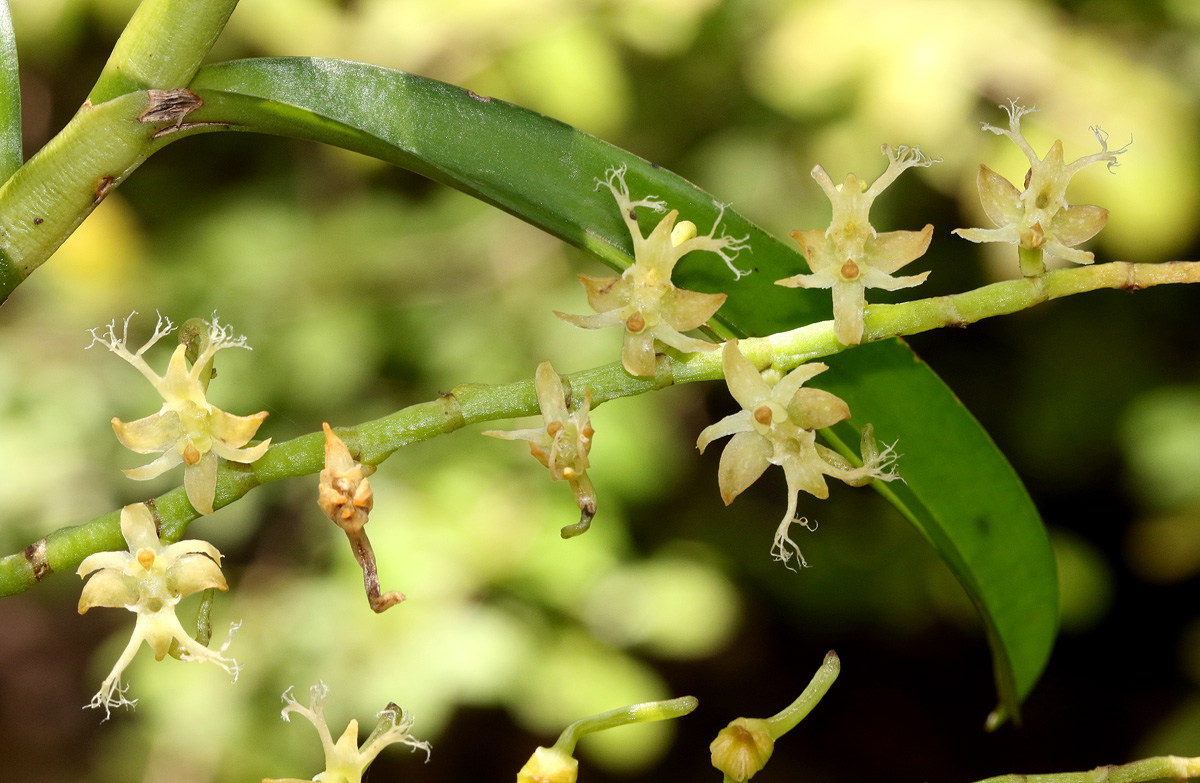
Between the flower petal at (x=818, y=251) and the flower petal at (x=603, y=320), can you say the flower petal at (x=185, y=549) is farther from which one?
the flower petal at (x=818, y=251)

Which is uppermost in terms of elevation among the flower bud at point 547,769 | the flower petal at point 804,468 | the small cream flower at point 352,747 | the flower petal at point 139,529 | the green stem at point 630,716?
the flower petal at point 139,529

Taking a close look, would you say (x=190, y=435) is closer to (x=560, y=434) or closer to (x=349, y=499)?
(x=349, y=499)

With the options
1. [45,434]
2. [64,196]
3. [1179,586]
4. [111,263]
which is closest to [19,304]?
[111,263]

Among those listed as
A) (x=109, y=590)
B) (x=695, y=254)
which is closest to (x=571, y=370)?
(x=695, y=254)

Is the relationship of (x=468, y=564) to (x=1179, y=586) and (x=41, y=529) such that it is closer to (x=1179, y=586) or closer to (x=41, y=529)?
(x=41, y=529)

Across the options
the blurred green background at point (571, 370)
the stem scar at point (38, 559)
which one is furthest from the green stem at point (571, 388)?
the blurred green background at point (571, 370)

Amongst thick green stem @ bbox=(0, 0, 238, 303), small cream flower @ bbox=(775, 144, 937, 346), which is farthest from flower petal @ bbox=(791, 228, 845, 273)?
thick green stem @ bbox=(0, 0, 238, 303)
